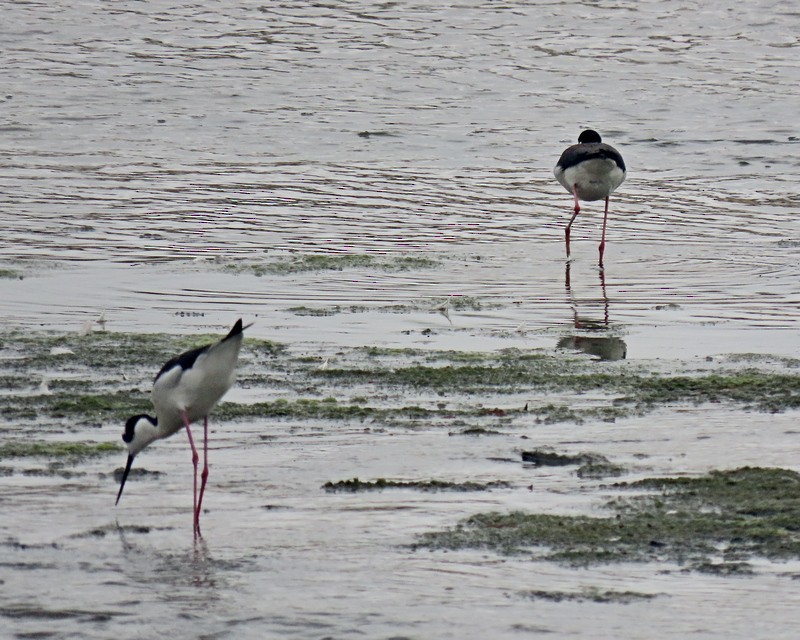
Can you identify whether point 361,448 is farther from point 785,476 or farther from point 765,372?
point 765,372

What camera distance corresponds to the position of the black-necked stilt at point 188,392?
7.90 metres

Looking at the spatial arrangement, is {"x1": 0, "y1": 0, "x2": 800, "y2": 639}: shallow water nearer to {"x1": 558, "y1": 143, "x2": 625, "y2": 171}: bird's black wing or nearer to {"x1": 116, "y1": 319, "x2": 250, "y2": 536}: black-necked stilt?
{"x1": 116, "y1": 319, "x2": 250, "y2": 536}: black-necked stilt

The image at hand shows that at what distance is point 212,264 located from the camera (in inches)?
570

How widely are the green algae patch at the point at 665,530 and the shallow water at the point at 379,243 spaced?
6.0 inches

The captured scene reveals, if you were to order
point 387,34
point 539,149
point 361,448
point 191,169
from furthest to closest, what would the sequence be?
1. point 387,34
2. point 539,149
3. point 191,169
4. point 361,448

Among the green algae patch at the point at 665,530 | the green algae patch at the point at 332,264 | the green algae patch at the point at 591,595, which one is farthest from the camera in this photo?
the green algae patch at the point at 332,264

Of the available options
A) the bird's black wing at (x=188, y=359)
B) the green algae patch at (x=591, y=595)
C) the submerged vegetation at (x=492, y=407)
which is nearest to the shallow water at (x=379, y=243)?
the green algae patch at (x=591, y=595)

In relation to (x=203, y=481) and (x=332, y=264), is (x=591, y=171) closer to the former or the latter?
(x=332, y=264)

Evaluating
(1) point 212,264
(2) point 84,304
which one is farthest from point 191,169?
(2) point 84,304

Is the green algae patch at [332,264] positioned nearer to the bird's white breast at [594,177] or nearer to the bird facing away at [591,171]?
the bird facing away at [591,171]

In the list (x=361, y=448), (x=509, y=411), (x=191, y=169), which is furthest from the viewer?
(x=191, y=169)

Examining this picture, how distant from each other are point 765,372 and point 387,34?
2177 cm

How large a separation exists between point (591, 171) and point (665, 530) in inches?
419

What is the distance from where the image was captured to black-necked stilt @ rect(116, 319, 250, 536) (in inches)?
311
